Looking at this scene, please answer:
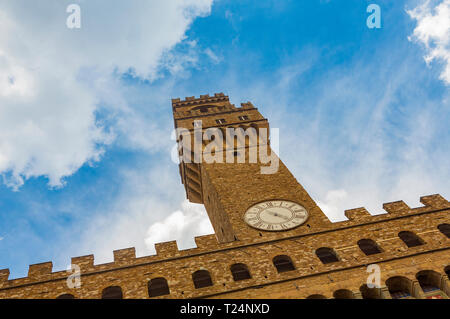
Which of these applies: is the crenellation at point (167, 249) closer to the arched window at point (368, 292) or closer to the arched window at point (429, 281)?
the arched window at point (368, 292)

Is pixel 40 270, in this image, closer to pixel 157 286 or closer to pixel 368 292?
pixel 157 286

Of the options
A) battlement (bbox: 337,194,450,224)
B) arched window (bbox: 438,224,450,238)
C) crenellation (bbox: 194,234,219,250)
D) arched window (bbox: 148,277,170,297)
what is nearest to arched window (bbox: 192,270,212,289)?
arched window (bbox: 148,277,170,297)

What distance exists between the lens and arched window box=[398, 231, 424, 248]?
18.6 meters

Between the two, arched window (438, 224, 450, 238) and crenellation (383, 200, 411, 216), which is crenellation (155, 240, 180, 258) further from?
arched window (438, 224, 450, 238)

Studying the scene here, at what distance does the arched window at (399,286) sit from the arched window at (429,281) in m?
0.63

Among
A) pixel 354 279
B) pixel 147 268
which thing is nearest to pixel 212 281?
pixel 147 268

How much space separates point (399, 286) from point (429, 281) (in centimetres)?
120

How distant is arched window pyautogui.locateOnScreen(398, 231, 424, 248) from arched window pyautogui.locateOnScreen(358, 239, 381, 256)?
1385 millimetres

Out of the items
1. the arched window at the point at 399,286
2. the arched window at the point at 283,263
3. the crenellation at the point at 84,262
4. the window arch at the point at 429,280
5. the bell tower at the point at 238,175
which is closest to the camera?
the arched window at the point at 399,286

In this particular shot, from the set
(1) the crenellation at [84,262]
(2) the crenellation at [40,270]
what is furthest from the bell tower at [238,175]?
(2) the crenellation at [40,270]

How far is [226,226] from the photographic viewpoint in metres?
22.9

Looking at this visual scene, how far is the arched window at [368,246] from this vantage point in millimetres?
18453
